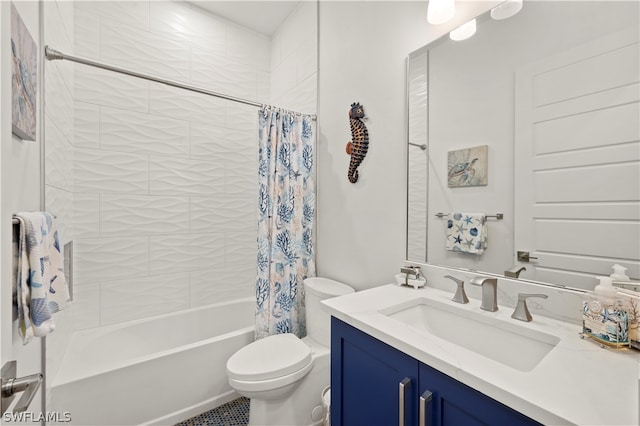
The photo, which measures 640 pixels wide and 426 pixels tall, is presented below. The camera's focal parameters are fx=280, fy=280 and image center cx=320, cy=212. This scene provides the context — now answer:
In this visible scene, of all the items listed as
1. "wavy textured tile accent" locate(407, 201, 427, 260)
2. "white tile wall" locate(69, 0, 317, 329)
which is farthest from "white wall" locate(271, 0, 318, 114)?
"wavy textured tile accent" locate(407, 201, 427, 260)

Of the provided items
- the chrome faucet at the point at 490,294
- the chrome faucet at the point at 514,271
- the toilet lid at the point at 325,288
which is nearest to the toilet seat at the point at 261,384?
the toilet lid at the point at 325,288

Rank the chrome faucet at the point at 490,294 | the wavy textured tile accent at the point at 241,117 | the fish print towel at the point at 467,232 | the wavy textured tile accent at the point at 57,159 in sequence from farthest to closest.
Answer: the wavy textured tile accent at the point at 241,117 < the wavy textured tile accent at the point at 57,159 < the fish print towel at the point at 467,232 < the chrome faucet at the point at 490,294

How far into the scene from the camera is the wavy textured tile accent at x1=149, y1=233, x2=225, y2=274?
220 centimetres

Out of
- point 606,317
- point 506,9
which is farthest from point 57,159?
point 606,317

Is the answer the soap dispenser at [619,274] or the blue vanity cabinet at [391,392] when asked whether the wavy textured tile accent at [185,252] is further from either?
the soap dispenser at [619,274]

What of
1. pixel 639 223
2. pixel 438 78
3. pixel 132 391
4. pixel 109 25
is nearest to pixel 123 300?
pixel 132 391

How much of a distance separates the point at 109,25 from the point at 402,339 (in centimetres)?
274

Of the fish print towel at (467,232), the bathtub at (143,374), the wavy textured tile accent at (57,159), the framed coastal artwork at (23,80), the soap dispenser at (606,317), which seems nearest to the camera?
the soap dispenser at (606,317)

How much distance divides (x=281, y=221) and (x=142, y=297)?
1.26 m

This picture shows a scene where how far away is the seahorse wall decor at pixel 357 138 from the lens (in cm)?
169

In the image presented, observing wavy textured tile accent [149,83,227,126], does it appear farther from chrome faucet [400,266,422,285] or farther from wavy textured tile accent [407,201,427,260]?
chrome faucet [400,266,422,285]

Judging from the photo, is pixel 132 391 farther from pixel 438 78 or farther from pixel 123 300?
pixel 438 78

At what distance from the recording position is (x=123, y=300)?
81.3 inches

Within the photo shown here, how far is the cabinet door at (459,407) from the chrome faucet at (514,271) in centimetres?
55
